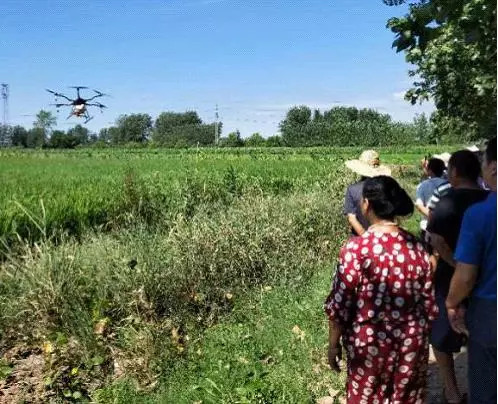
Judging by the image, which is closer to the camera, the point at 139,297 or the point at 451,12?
the point at 451,12

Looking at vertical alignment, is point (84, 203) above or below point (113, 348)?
above

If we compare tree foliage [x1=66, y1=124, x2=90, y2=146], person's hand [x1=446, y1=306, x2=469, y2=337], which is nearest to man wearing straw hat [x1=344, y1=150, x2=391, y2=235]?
person's hand [x1=446, y1=306, x2=469, y2=337]

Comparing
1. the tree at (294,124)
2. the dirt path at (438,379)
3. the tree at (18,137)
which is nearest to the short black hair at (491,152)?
the dirt path at (438,379)

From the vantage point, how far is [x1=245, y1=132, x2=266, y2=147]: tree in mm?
87812

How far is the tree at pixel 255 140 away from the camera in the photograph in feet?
288

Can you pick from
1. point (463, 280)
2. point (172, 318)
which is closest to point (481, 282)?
point (463, 280)

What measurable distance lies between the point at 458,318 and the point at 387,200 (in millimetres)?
802

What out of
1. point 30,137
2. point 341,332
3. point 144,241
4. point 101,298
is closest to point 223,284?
point 144,241

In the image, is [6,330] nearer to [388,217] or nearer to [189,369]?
[189,369]

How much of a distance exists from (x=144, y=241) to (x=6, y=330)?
1600mm

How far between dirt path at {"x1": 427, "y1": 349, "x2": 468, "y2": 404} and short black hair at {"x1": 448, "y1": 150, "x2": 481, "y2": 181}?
5.20 feet

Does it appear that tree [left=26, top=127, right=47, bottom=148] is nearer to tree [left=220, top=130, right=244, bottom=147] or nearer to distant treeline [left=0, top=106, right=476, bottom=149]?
distant treeline [left=0, top=106, right=476, bottom=149]

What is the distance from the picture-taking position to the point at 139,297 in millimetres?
5145

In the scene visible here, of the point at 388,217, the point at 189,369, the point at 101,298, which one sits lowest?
the point at 189,369
